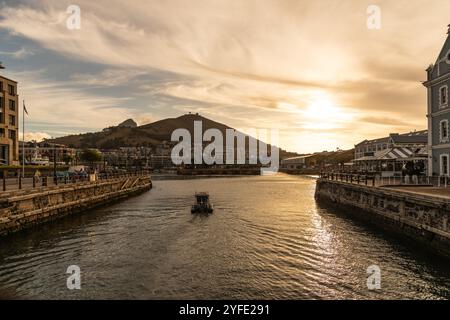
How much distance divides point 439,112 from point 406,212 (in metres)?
18.3

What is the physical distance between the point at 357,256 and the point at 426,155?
25.6 metres

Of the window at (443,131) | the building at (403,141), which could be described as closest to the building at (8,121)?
the window at (443,131)

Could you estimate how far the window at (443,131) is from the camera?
3444cm

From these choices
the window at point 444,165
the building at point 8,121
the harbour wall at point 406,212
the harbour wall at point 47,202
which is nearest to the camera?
the harbour wall at point 406,212

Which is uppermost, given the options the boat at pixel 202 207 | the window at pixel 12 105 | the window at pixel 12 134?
the window at pixel 12 105

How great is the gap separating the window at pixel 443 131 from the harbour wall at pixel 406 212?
1052 centimetres

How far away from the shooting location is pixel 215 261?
17984 mm

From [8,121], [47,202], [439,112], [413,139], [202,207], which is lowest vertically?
[202,207]

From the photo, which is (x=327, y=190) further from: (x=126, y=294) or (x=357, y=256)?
(x=126, y=294)

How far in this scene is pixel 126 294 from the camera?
44.4 ft
